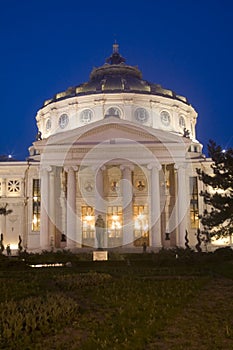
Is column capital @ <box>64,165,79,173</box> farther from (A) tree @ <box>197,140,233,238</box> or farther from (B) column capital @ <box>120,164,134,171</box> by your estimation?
(A) tree @ <box>197,140,233,238</box>

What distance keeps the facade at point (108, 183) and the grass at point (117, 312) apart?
19867 mm

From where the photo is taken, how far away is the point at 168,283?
60.9ft

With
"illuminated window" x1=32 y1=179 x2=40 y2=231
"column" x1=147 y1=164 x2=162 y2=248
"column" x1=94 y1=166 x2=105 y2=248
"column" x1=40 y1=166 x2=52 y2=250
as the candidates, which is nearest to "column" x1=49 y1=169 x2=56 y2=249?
"column" x1=40 y1=166 x2=52 y2=250

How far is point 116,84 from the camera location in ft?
203

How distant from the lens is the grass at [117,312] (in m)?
10.1

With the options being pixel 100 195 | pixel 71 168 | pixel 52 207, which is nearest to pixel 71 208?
pixel 52 207

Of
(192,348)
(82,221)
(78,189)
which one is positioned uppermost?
(78,189)

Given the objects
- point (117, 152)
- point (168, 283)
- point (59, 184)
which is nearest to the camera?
point (168, 283)

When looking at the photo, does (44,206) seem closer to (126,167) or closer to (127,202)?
(127,202)

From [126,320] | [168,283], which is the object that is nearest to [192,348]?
[126,320]

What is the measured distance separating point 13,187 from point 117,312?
149ft

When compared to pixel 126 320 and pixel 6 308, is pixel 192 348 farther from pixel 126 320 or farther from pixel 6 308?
pixel 6 308

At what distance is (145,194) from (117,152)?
6967mm

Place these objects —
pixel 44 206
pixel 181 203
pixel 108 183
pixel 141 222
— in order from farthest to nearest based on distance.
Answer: pixel 108 183 < pixel 141 222 < pixel 44 206 < pixel 181 203
